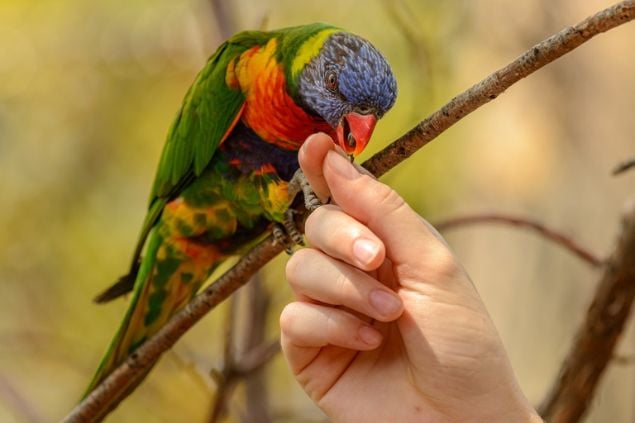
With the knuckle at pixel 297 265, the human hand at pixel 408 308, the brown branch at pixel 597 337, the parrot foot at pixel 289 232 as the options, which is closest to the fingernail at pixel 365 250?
the human hand at pixel 408 308

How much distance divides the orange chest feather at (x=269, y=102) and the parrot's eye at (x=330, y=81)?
0.41 feet

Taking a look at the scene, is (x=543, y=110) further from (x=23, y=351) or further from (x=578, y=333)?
(x=23, y=351)

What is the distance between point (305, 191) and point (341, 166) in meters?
0.32

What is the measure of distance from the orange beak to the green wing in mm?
313

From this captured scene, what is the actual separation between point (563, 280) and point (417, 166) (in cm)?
71

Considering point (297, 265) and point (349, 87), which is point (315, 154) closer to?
point (297, 265)

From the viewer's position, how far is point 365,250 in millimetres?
875

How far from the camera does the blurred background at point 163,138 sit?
106 inches

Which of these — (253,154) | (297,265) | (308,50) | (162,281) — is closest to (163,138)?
(162,281)

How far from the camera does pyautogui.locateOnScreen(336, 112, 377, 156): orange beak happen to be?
1.45m

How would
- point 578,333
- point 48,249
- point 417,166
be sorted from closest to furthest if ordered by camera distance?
point 578,333 < point 417,166 < point 48,249

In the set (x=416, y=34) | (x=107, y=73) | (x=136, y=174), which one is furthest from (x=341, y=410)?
(x=107, y=73)

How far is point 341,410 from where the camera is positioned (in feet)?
3.51

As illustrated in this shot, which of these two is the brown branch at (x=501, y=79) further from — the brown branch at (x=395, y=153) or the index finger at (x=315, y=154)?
the index finger at (x=315, y=154)
